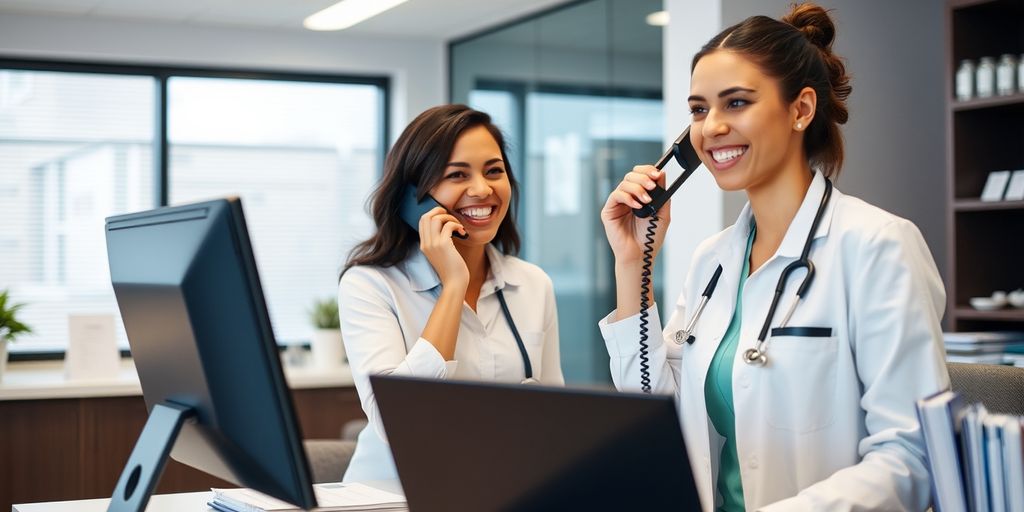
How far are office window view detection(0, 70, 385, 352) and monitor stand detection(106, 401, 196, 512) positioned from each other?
442 centimetres

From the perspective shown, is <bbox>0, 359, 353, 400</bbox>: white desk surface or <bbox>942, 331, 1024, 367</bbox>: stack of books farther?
<bbox>0, 359, 353, 400</bbox>: white desk surface

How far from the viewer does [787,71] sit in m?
1.86

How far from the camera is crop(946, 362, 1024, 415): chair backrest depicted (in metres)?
1.92

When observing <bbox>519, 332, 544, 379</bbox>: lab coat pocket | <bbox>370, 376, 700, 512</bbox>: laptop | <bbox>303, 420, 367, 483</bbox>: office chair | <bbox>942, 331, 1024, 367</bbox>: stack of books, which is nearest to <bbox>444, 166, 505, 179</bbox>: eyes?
<bbox>519, 332, 544, 379</bbox>: lab coat pocket

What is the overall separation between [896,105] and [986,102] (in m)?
0.62

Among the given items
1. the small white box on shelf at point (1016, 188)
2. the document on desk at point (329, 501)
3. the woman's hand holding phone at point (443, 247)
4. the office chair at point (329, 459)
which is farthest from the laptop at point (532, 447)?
the small white box on shelf at point (1016, 188)

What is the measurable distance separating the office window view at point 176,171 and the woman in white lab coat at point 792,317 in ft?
13.8

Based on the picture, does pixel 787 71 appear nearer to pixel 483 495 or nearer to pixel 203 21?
pixel 483 495

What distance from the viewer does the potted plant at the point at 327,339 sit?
555 centimetres

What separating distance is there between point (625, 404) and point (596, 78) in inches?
163

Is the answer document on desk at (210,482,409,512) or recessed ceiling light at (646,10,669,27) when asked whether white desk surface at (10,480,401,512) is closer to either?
document on desk at (210,482,409,512)

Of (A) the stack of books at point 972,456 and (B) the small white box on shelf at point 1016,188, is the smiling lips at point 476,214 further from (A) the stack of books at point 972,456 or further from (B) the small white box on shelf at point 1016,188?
(B) the small white box on shelf at point 1016,188

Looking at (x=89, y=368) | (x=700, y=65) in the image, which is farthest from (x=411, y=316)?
(x=89, y=368)

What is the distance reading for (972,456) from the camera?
4.05 feet
